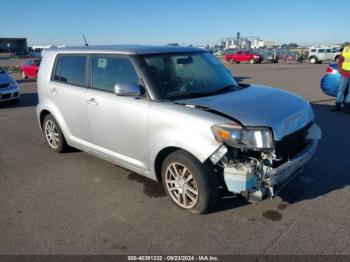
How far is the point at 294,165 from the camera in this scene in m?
3.56

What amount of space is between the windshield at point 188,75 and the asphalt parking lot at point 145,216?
52.3 inches

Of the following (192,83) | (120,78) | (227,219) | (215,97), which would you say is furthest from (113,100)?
(227,219)

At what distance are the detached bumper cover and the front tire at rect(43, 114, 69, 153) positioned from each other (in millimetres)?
3693

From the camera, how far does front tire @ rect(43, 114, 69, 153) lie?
5656mm

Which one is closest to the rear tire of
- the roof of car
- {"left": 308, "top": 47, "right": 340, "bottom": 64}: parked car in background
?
{"left": 308, "top": 47, "right": 340, "bottom": 64}: parked car in background

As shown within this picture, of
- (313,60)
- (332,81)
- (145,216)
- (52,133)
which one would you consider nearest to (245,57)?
(313,60)

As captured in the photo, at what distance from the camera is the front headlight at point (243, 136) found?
324cm

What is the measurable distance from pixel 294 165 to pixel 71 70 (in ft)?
11.6

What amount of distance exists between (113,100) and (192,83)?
1033 mm

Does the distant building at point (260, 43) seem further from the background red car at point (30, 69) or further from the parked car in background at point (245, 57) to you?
the background red car at point (30, 69)

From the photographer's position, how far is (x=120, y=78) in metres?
4.30

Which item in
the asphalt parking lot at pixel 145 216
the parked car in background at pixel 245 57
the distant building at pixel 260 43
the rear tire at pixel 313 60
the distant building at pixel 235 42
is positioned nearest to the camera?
the asphalt parking lot at pixel 145 216

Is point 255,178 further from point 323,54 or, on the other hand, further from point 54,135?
point 323,54

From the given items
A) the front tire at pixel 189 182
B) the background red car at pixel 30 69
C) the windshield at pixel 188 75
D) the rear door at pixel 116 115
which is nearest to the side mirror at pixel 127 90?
the rear door at pixel 116 115
